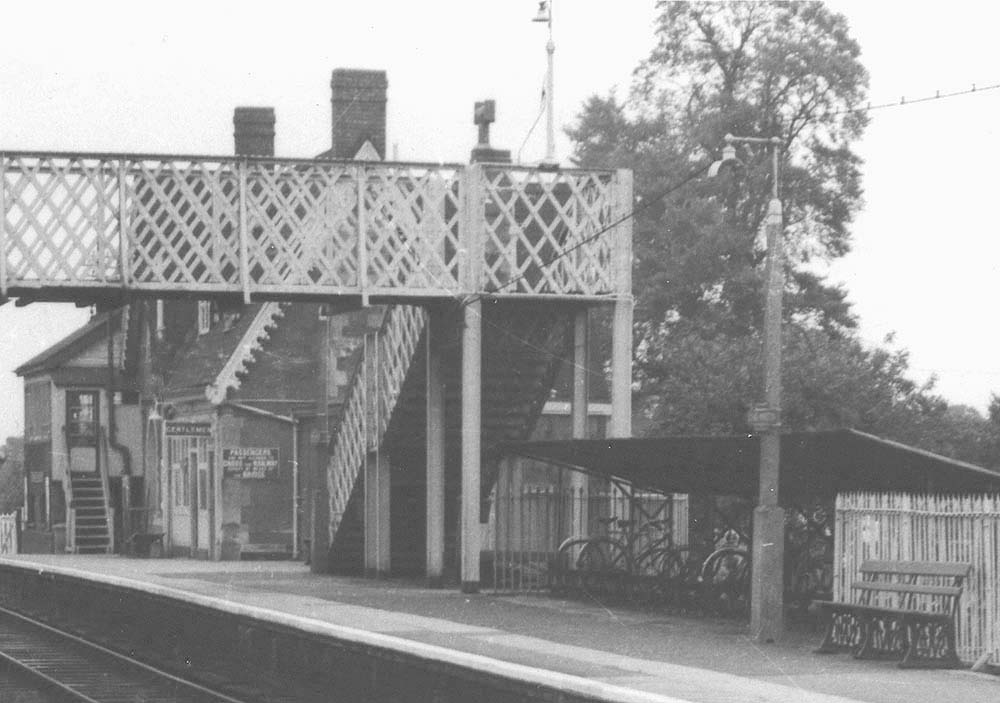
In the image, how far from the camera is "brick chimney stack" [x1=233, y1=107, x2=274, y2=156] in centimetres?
4669

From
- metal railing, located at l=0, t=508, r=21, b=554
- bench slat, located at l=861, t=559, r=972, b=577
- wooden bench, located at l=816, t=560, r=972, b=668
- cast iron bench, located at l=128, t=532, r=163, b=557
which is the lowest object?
metal railing, located at l=0, t=508, r=21, b=554

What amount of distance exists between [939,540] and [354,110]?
2486cm

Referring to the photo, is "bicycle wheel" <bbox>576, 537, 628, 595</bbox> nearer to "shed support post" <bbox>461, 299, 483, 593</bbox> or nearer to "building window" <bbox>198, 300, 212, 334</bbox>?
"shed support post" <bbox>461, 299, 483, 593</bbox>

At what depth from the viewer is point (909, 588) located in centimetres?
1878

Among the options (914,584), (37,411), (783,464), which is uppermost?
(783,464)

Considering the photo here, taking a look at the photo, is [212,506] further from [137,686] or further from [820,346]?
[137,686]

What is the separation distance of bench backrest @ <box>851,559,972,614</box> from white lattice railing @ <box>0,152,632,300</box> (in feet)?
33.5

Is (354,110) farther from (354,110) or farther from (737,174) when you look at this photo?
(737,174)

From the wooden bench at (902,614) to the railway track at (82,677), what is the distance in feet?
17.9

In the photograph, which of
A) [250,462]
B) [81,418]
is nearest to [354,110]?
[250,462]

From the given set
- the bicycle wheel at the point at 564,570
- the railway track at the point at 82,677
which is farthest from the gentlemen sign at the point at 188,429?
the bicycle wheel at the point at 564,570

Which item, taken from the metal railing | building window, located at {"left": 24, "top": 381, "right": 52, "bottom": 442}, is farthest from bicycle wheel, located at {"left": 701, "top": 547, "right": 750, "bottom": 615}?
the metal railing

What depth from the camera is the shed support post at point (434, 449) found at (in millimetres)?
29906

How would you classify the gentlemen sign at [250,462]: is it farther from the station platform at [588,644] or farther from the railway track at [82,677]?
the railway track at [82,677]
